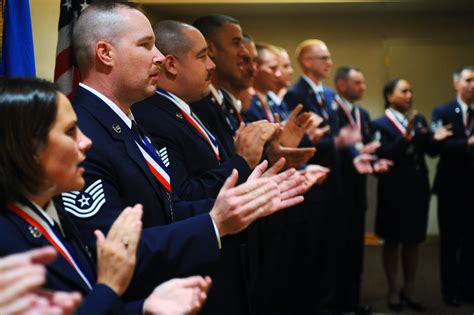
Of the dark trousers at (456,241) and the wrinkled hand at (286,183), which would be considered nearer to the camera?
the wrinkled hand at (286,183)

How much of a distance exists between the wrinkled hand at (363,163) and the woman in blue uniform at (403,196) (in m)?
0.10

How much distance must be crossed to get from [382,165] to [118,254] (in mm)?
3698

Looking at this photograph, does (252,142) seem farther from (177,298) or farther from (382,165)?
(382,165)

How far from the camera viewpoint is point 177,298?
1.42 m

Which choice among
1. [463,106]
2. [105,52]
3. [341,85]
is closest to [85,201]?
[105,52]

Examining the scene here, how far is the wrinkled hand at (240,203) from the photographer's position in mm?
1731

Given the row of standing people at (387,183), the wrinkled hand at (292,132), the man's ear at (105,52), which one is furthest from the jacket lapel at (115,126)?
the row of standing people at (387,183)

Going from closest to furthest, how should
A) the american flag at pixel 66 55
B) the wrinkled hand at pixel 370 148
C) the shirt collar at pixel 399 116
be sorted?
the american flag at pixel 66 55, the wrinkled hand at pixel 370 148, the shirt collar at pixel 399 116

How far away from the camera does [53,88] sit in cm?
149

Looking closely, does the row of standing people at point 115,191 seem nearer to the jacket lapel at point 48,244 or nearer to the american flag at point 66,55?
the jacket lapel at point 48,244

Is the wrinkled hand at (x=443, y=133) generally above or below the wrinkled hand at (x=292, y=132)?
below

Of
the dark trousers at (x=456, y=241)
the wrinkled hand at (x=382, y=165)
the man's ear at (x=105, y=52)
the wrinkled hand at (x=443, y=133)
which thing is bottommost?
the dark trousers at (x=456, y=241)

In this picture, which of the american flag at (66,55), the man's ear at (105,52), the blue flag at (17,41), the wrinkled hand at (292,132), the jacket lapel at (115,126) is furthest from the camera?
the wrinkled hand at (292,132)

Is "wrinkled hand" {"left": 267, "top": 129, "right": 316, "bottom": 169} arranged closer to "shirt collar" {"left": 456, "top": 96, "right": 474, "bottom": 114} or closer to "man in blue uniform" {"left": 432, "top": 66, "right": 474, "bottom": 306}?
"man in blue uniform" {"left": 432, "top": 66, "right": 474, "bottom": 306}
